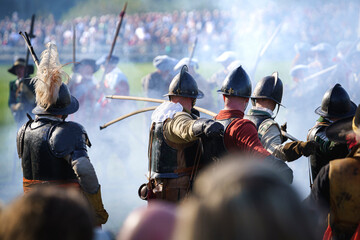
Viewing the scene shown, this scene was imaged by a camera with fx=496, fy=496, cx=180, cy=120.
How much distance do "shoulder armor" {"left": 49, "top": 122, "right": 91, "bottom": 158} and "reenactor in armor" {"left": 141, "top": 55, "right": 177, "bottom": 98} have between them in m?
6.20

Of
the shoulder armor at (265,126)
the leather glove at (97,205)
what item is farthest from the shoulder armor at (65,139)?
the shoulder armor at (265,126)

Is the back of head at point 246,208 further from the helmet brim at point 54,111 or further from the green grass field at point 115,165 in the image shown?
the green grass field at point 115,165

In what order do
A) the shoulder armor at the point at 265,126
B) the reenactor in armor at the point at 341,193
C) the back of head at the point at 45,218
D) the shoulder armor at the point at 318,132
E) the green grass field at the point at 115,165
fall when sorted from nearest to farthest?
1. the back of head at the point at 45,218
2. the reenactor in armor at the point at 341,193
3. the shoulder armor at the point at 265,126
4. the shoulder armor at the point at 318,132
5. the green grass field at the point at 115,165

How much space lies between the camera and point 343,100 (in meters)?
3.91

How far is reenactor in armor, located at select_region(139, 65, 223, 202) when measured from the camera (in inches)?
134

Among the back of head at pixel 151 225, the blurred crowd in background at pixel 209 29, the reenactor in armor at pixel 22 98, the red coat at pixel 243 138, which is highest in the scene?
the blurred crowd in background at pixel 209 29

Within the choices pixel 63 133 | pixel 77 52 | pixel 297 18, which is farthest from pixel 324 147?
pixel 77 52

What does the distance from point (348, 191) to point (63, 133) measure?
1962 mm

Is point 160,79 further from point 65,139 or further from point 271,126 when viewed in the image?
point 65,139

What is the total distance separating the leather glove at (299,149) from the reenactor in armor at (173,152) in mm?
558

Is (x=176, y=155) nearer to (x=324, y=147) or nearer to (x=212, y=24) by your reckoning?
(x=324, y=147)

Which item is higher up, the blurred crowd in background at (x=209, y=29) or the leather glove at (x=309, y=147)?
the blurred crowd in background at (x=209, y=29)

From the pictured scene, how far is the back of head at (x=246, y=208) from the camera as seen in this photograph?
102 cm

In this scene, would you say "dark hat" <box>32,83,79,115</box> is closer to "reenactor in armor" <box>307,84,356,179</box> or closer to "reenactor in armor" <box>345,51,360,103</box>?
"reenactor in armor" <box>307,84,356,179</box>
